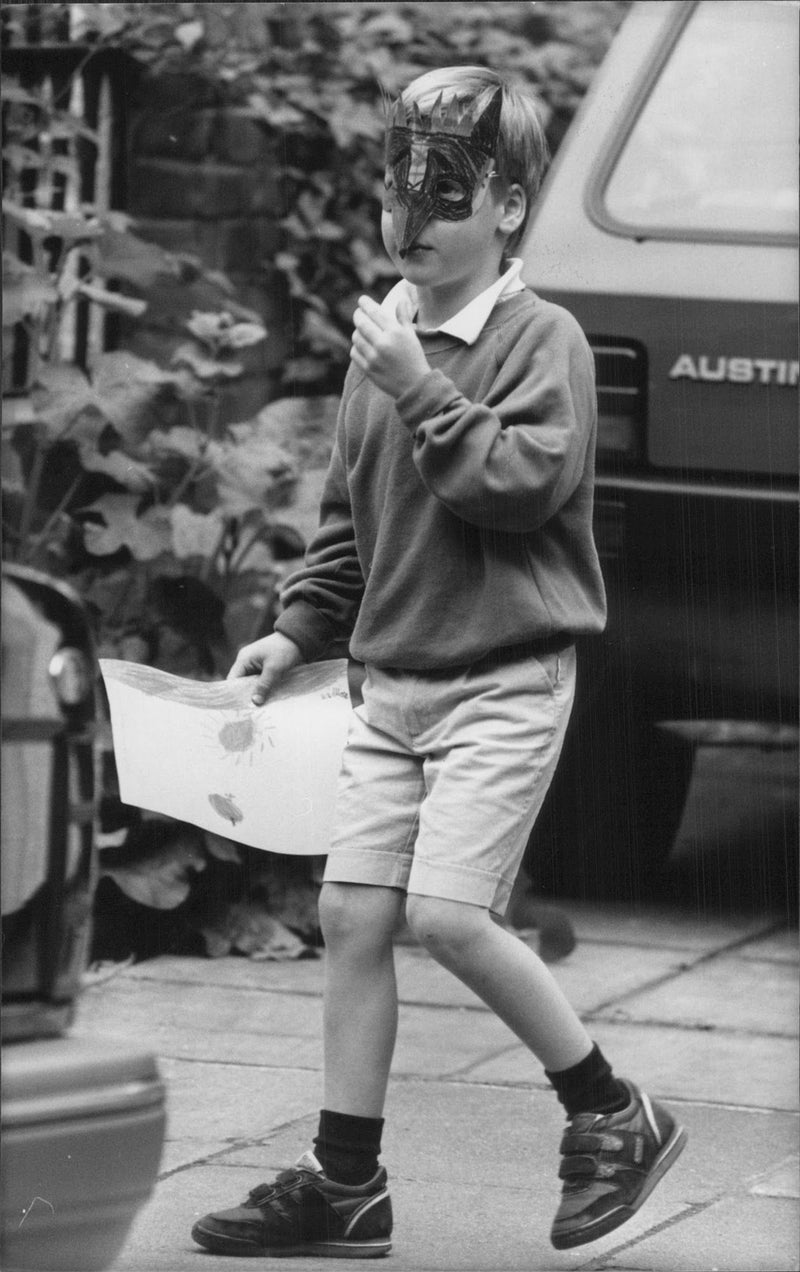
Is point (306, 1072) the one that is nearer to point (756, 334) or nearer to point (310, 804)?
point (310, 804)

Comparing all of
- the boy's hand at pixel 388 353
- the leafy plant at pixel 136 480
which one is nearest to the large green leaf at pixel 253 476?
the leafy plant at pixel 136 480

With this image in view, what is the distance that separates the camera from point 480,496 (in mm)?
2385

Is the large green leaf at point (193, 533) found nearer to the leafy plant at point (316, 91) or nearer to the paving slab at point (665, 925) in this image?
the leafy plant at point (316, 91)

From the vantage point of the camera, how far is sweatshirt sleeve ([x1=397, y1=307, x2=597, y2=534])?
2383mm

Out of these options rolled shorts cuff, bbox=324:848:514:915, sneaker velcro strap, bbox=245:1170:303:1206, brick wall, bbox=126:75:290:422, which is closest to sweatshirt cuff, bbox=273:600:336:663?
rolled shorts cuff, bbox=324:848:514:915

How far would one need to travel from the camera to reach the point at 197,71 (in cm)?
508

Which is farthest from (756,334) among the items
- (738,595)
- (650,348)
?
(738,595)

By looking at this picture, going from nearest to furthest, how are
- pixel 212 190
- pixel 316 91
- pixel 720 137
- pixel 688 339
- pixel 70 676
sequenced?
1. pixel 70 676
2. pixel 688 339
3. pixel 720 137
4. pixel 212 190
5. pixel 316 91

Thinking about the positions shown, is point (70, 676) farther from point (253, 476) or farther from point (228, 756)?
point (253, 476)

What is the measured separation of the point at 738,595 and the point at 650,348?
0.50 meters

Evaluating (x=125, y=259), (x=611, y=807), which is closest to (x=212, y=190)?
(x=125, y=259)

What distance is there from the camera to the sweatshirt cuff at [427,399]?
7.89 ft

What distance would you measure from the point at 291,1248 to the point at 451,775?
63 cm

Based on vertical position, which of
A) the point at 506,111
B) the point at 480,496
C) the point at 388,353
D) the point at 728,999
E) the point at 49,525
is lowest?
the point at 728,999
